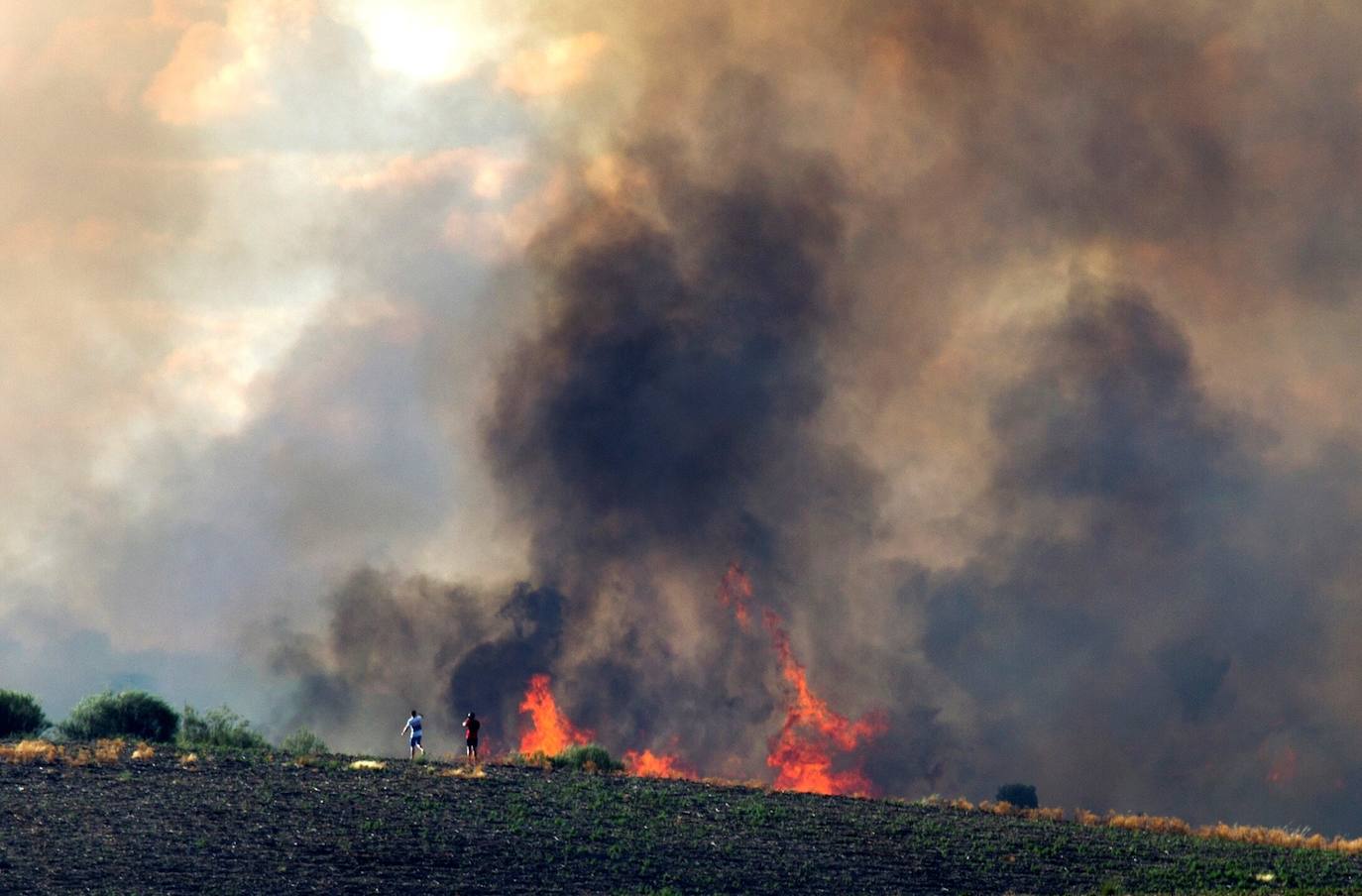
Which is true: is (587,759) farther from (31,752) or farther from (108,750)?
(31,752)

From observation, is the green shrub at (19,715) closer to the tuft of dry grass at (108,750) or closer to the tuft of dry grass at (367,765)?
the tuft of dry grass at (108,750)

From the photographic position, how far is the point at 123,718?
6531cm

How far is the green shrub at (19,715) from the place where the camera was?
213 ft

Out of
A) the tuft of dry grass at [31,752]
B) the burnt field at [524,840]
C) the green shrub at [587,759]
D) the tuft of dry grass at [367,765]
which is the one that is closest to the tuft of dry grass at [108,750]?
the burnt field at [524,840]

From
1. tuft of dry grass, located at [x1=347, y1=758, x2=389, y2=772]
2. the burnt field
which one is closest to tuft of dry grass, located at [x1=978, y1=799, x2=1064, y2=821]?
the burnt field

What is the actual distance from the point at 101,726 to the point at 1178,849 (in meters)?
41.1

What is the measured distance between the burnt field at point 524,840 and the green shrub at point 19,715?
1064 cm

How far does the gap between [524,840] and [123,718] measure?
23.9m

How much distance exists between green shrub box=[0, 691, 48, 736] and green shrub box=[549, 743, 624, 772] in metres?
20.7

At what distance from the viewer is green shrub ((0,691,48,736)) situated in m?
65.0

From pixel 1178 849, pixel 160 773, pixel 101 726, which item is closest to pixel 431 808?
pixel 160 773

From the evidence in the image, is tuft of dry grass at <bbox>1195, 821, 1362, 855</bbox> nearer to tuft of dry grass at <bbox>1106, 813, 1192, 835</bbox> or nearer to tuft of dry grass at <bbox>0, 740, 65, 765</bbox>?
tuft of dry grass at <bbox>1106, 813, 1192, 835</bbox>

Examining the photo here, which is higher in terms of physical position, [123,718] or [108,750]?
[123,718]

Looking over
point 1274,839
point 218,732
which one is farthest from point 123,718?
point 1274,839
